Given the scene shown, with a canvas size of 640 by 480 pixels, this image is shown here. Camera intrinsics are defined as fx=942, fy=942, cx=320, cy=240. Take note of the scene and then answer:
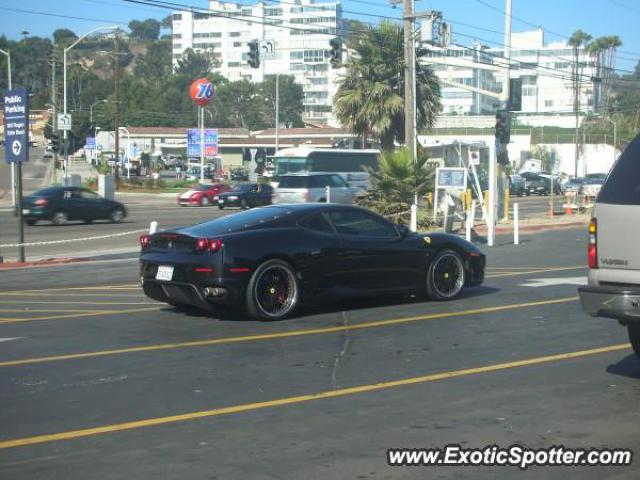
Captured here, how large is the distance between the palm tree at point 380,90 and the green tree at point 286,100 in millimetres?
94630

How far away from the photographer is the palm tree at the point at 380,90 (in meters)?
49.0

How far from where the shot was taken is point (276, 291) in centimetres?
1123

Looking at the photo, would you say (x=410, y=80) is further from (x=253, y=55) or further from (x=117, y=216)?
(x=117, y=216)

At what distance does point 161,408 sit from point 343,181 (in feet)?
109

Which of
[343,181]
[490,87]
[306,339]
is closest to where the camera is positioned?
[306,339]

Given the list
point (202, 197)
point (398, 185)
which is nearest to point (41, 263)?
point (398, 185)

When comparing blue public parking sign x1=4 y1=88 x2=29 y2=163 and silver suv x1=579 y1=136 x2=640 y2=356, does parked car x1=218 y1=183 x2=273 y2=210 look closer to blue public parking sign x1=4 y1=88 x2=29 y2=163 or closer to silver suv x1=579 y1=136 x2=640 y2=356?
blue public parking sign x1=4 y1=88 x2=29 y2=163

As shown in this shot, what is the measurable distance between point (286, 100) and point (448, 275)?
467ft

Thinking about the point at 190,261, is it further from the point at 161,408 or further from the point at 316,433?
the point at 316,433

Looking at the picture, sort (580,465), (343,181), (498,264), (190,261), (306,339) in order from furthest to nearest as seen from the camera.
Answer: (343,181)
(498,264)
(190,261)
(306,339)
(580,465)

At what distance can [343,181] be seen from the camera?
4000 centimetres

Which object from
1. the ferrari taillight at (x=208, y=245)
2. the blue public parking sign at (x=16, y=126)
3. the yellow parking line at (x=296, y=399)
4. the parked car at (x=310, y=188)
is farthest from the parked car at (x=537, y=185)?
the yellow parking line at (x=296, y=399)

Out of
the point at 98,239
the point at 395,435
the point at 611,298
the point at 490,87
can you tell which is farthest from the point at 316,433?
the point at 490,87

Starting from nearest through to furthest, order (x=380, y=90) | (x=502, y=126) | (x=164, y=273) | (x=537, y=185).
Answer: (x=164, y=273) → (x=502, y=126) → (x=380, y=90) → (x=537, y=185)
